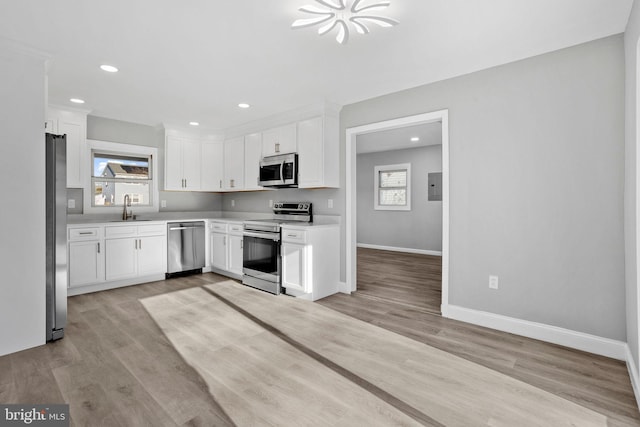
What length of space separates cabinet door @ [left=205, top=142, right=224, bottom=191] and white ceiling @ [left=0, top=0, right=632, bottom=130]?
1693mm

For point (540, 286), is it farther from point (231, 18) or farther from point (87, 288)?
point (87, 288)

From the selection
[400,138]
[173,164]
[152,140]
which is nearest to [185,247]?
[173,164]

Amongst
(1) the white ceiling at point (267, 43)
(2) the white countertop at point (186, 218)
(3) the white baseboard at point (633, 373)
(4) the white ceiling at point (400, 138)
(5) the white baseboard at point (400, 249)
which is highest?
(4) the white ceiling at point (400, 138)

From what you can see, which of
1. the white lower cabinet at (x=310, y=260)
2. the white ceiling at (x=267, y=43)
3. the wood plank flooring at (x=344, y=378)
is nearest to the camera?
the wood plank flooring at (x=344, y=378)

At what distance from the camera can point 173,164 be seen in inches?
201

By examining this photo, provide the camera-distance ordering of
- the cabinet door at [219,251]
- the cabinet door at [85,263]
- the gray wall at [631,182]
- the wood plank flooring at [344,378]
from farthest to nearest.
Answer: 1. the cabinet door at [219,251]
2. the cabinet door at [85,263]
3. the gray wall at [631,182]
4. the wood plank flooring at [344,378]

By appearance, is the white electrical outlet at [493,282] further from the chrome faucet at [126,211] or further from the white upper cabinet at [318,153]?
the chrome faucet at [126,211]

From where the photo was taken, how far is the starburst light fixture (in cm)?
196

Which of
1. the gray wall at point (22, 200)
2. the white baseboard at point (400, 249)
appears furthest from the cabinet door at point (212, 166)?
the white baseboard at point (400, 249)

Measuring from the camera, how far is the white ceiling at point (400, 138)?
5.63 meters

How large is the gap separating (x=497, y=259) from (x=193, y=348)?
108 inches

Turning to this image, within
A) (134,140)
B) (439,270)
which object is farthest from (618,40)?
(134,140)

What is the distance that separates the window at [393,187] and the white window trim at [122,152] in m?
5.04

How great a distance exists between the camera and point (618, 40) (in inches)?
92.9
